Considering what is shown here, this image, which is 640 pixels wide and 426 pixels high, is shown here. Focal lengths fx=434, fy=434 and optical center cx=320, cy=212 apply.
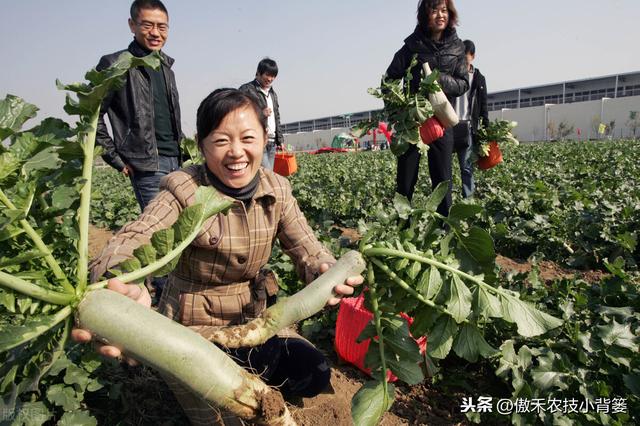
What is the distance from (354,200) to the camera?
615 cm

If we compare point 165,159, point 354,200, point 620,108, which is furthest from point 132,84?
point 620,108

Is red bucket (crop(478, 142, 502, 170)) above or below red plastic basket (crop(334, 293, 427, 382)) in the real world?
above

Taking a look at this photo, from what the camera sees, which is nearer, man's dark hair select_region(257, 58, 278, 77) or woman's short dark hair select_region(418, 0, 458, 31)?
woman's short dark hair select_region(418, 0, 458, 31)

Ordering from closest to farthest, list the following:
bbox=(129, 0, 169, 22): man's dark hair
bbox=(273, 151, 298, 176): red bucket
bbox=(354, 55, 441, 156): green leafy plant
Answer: bbox=(129, 0, 169, 22): man's dark hair
bbox=(354, 55, 441, 156): green leafy plant
bbox=(273, 151, 298, 176): red bucket

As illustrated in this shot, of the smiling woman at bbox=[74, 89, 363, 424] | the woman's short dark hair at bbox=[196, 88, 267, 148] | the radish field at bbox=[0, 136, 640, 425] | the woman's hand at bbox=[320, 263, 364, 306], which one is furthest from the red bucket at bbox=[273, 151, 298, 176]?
the woman's hand at bbox=[320, 263, 364, 306]

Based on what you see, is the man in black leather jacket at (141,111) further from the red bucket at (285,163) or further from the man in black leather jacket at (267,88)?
the red bucket at (285,163)

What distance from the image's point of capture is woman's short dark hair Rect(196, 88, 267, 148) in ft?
5.27

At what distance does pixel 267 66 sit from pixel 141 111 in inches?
88.7

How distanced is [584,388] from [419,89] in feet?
7.66

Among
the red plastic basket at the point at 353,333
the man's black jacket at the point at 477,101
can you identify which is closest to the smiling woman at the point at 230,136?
the red plastic basket at the point at 353,333

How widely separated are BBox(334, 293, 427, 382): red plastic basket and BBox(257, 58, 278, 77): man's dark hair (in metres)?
3.31

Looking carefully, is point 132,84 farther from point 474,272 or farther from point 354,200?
point 354,200

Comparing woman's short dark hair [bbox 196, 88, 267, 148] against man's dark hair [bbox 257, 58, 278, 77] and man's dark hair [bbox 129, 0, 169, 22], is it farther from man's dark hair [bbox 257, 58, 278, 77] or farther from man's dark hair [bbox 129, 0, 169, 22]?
man's dark hair [bbox 257, 58, 278, 77]

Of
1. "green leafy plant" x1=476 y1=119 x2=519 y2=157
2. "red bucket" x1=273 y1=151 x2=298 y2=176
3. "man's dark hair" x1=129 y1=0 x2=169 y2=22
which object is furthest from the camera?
"red bucket" x1=273 y1=151 x2=298 y2=176
